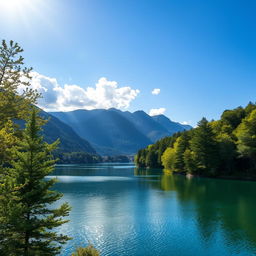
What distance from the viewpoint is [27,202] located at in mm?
16750

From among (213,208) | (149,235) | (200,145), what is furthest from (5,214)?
(200,145)

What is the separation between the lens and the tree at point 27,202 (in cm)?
1512

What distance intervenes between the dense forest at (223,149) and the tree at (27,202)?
258 feet

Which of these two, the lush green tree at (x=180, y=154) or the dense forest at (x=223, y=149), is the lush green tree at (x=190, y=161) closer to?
the dense forest at (x=223, y=149)

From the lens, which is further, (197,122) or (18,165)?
(197,122)

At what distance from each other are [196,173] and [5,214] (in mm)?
96406

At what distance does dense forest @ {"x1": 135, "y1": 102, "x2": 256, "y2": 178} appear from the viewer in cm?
8562

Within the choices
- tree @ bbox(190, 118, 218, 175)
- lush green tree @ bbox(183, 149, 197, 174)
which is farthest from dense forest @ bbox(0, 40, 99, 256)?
lush green tree @ bbox(183, 149, 197, 174)

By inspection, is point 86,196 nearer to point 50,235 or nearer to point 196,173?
point 50,235

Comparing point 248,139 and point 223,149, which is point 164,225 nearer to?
point 248,139

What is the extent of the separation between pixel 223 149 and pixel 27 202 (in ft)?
282

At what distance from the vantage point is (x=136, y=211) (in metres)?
42.1

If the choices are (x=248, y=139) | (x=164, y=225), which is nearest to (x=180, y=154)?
(x=248, y=139)

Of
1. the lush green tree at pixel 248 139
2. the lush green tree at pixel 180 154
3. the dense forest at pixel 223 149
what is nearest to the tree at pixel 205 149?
the dense forest at pixel 223 149
